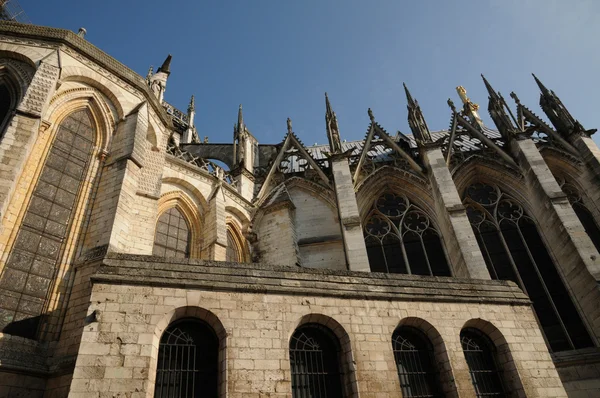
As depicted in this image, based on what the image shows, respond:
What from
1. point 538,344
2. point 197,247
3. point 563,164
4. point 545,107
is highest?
point 545,107

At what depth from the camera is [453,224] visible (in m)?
12.1

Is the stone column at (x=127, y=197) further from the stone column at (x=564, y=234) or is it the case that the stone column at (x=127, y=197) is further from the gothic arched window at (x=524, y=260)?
the stone column at (x=564, y=234)

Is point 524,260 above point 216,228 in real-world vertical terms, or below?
below

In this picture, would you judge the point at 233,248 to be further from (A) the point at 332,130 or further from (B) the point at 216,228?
(A) the point at 332,130

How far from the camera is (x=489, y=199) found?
48.5ft

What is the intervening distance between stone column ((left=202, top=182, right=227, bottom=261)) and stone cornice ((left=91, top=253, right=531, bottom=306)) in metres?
4.55

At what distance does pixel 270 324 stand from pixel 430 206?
980 cm

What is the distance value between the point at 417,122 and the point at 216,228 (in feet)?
31.1

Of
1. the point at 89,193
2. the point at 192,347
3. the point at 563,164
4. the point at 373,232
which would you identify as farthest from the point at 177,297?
the point at 563,164

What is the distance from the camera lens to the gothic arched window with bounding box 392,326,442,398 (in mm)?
6590

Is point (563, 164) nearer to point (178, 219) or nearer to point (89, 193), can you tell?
point (178, 219)

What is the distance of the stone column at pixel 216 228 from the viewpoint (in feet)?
36.8

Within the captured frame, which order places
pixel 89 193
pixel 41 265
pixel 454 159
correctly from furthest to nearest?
pixel 454 159, pixel 89 193, pixel 41 265

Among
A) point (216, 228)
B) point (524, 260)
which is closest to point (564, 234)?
point (524, 260)
